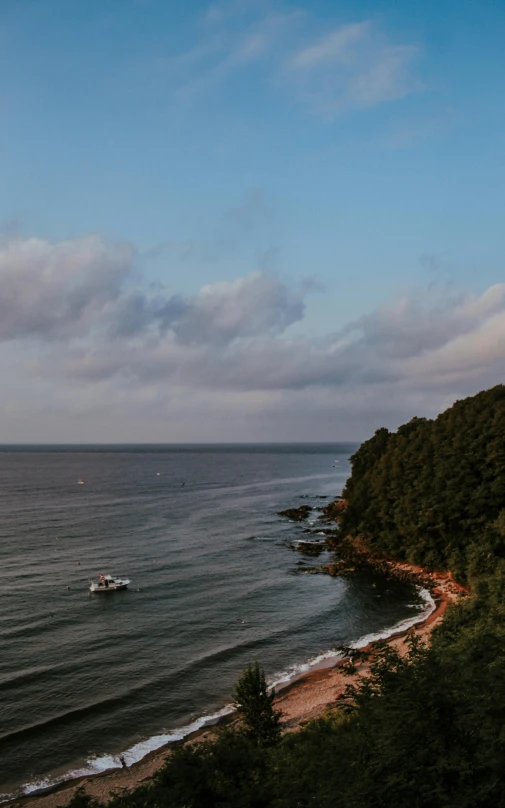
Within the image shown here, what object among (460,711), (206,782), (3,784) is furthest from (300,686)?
(460,711)

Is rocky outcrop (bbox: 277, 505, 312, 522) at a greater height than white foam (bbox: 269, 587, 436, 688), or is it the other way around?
rocky outcrop (bbox: 277, 505, 312, 522)

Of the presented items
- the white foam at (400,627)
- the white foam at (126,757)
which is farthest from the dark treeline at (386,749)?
the white foam at (400,627)

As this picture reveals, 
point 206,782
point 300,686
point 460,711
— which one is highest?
point 460,711

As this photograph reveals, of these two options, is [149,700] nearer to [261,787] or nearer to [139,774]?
[139,774]

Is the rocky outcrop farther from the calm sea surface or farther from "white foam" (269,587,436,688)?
"white foam" (269,587,436,688)

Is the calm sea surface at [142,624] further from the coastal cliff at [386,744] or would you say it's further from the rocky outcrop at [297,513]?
the rocky outcrop at [297,513]

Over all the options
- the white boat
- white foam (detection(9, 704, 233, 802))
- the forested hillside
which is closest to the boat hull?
the white boat
